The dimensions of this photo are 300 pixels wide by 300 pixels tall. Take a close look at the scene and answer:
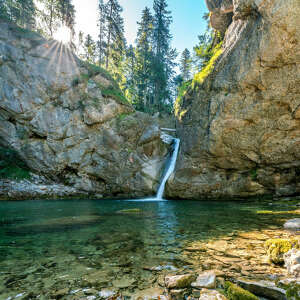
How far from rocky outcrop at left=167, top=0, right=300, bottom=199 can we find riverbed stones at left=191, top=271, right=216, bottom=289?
41.3 feet

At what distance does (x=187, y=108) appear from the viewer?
1802cm

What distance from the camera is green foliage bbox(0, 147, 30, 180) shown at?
18.4 meters

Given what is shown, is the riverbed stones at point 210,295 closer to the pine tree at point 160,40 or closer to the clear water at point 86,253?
the clear water at point 86,253

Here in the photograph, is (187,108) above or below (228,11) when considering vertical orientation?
below

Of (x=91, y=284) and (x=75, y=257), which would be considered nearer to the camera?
(x=91, y=284)

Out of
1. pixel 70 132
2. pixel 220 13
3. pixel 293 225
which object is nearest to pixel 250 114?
pixel 293 225

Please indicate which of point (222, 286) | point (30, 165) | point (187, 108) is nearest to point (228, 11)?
point (187, 108)

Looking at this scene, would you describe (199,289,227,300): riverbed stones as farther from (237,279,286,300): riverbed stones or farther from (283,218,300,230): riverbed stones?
(283,218,300,230): riverbed stones

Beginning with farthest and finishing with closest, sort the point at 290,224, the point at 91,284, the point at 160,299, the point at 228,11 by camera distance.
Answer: the point at 228,11
the point at 290,224
the point at 91,284
the point at 160,299

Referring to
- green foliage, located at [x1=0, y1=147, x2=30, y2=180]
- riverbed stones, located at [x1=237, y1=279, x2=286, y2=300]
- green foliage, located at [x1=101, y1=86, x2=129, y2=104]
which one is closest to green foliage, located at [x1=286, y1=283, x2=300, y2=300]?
riverbed stones, located at [x1=237, y1=279, x2=286, y2=300]

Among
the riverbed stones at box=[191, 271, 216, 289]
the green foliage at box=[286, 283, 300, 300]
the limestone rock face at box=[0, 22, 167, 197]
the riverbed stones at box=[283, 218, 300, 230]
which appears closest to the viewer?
the green foliage at box=[286, 283, 300, 300]

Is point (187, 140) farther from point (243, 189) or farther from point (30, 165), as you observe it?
point (30, 165)

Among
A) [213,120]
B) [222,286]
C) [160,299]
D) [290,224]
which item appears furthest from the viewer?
[213,120]

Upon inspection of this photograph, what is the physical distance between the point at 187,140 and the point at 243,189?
6042 mm
